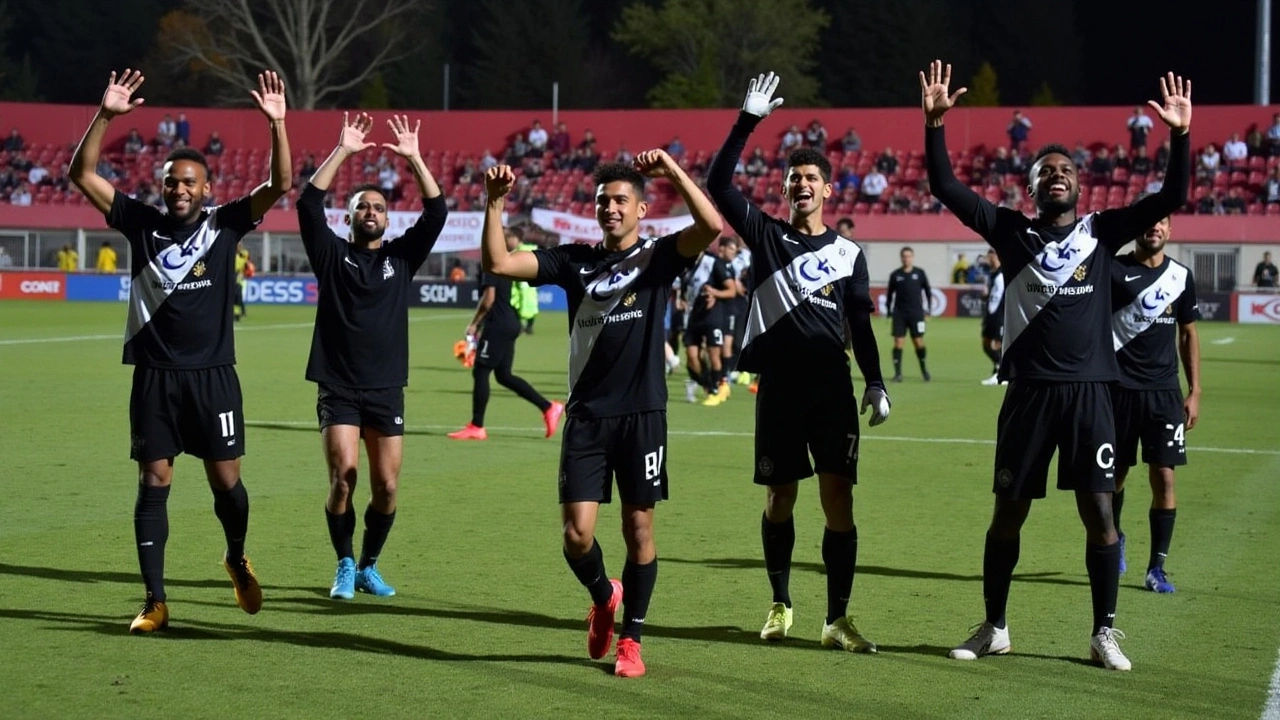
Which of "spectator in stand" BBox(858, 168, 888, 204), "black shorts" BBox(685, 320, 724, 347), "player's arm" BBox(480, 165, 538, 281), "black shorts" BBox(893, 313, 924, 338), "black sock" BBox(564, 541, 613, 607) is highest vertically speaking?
"spectator in stand" BBox(858, 168, 888, 204)

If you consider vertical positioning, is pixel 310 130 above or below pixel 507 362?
above

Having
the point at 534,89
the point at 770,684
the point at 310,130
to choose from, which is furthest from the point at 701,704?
the point at 534,89

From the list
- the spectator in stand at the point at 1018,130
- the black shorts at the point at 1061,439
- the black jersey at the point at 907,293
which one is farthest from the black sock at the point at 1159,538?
the spectator in stand at the point at 1018,130

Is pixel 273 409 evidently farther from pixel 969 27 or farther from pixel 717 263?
pixel 969 27

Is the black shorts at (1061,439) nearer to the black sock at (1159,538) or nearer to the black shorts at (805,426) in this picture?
the black shorts at (805,426)

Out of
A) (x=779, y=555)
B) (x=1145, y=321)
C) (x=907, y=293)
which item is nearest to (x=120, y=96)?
(x=779, y=555)

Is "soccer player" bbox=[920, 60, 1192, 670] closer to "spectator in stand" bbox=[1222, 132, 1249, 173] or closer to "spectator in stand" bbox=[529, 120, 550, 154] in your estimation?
"spectator in stand" bbox=[1222, 132, 1249, 173]

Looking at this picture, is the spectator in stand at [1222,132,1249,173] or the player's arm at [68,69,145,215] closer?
the player's arm at [68,69,145,215]

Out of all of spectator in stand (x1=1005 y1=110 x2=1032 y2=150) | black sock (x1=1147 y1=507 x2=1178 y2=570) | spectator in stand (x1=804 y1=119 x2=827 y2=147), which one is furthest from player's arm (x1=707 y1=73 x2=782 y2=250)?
spectator in stand (x1=804 y1=119 x2=827 y2=147)

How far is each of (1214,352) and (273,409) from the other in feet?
65.4

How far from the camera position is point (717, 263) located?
20.0 m

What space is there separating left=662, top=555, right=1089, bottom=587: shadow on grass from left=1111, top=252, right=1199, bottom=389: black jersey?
119cm

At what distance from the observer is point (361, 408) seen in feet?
27.2

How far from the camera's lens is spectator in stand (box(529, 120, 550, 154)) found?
181ft
